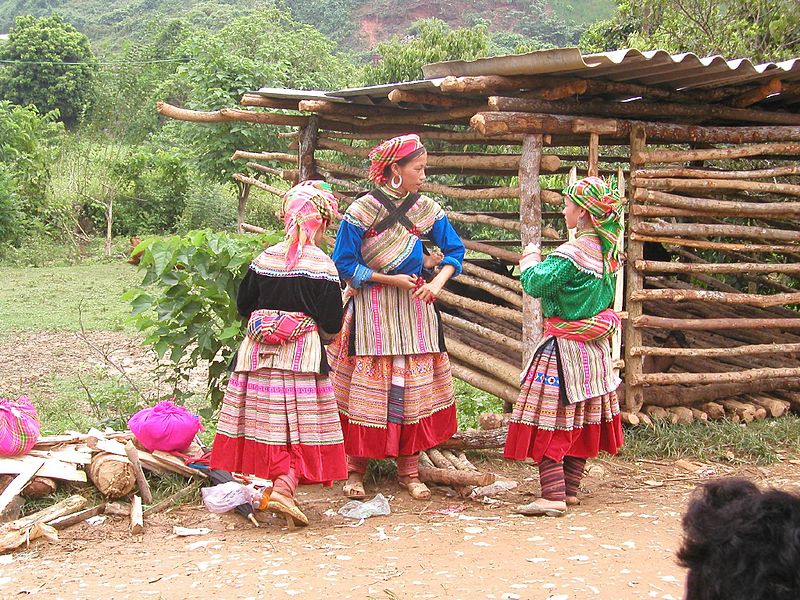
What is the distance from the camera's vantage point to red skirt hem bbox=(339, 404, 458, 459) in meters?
5.08

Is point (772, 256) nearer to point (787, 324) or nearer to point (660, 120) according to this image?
point (787, 324)

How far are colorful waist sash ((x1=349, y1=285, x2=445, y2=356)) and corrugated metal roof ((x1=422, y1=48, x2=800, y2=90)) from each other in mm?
1476

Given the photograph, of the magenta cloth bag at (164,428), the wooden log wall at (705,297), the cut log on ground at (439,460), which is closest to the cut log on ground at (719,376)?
the wooden log wall at (705,297)

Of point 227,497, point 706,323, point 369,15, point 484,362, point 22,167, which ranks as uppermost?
point 369,15

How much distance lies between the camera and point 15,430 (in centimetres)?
498

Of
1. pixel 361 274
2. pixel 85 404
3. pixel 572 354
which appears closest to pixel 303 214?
pixel 361 274

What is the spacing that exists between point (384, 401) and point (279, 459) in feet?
2.35

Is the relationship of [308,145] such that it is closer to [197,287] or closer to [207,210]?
[197,287]

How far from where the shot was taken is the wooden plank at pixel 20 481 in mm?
4676

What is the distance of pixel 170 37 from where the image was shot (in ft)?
107

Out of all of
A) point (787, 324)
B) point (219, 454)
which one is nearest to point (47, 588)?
point (219, 454)

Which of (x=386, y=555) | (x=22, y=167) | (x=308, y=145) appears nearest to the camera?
(x=386, y=555)

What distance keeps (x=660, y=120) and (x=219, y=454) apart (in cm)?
408

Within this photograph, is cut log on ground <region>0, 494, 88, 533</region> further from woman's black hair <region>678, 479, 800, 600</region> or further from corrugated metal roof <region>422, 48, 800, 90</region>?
woman's black hair <region>678, 479, 800, 600</region>
